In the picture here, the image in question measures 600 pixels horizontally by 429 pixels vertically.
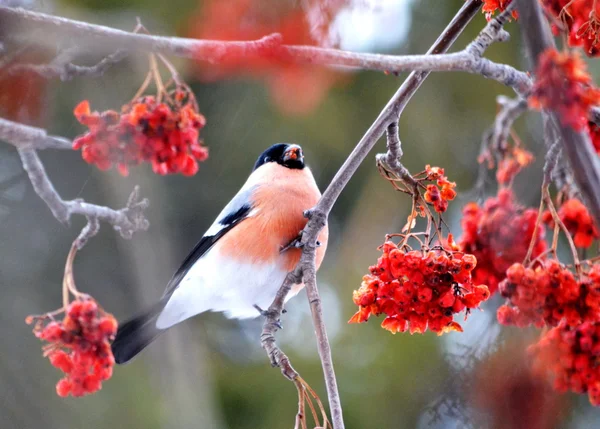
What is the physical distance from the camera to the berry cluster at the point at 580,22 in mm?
909

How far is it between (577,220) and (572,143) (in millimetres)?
657

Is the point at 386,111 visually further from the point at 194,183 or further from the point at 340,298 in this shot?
the point at 194,183

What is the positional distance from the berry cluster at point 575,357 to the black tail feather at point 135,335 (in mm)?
→ 1012

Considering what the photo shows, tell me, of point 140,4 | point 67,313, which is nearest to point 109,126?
point 67,313

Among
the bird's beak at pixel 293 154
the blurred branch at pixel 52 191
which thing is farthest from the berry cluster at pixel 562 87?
the bird's beak at pixel 293 154

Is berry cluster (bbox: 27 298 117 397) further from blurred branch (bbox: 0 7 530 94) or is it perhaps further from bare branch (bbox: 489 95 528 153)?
bare branch (bbox: 489 95 528 153)

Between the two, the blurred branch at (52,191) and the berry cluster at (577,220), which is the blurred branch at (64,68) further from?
the berry cluster at (577,220)

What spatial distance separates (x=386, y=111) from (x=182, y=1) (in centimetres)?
108

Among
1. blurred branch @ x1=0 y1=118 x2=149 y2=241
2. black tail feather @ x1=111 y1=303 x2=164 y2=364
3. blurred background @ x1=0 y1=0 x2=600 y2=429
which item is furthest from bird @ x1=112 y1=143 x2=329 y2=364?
blurred branch @ x1=0 y1=118 x2=149 y2=241

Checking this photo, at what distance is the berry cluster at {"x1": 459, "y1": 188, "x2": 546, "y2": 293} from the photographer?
119cm

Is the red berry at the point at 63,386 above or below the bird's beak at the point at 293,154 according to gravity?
below

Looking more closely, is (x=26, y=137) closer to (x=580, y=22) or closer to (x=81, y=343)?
(x=81, y=343)

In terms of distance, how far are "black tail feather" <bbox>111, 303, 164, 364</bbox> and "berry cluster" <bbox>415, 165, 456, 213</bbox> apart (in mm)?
958

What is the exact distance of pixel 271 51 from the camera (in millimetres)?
810
